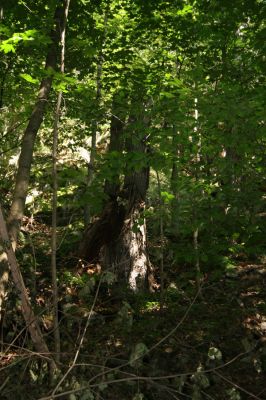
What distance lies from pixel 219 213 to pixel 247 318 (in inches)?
114

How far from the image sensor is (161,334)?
6.88 metres

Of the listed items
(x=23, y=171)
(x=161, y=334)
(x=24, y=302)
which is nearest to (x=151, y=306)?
(x=161, y=334)

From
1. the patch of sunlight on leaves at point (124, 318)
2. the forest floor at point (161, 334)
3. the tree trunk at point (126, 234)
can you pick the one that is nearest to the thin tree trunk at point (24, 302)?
the forest floor at point (161, 334)

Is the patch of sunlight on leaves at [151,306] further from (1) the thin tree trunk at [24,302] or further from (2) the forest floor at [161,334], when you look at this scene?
(1) the thin tree trunk at [24,302]

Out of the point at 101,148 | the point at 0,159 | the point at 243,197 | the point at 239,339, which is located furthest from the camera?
the point at 101,148

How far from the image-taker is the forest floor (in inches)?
212

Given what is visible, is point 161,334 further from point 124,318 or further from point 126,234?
point 126,234

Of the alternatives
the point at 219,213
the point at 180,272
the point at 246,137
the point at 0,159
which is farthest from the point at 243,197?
the point at 0,159

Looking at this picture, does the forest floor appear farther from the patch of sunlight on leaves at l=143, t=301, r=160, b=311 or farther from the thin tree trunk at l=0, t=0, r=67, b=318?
the thin tree trunk at l=0, t=0, r=67, b=318

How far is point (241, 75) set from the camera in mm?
7121

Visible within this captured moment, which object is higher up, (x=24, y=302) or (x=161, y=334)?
(x=24, y=302)

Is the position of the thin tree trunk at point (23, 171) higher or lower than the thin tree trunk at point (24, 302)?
higher

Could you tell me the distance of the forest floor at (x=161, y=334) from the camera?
538 centimetres

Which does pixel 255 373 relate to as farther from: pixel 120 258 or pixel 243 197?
pixel 120 258
